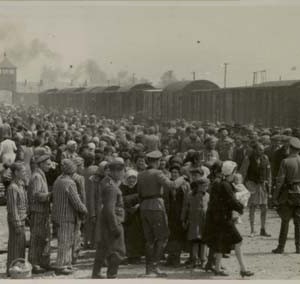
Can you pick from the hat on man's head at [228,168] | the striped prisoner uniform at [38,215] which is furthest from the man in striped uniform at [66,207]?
the hat on man's head at [228,168]

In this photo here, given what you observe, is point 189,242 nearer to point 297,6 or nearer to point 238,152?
point 297,6

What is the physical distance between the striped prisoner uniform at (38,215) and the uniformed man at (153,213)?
Answer: 1251mm

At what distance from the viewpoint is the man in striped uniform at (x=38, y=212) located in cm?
751

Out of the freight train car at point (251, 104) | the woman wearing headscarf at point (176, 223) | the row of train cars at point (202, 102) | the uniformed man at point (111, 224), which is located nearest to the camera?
the uniformed man at point (111, 224)

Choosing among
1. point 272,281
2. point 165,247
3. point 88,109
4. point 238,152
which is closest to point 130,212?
point 165,247

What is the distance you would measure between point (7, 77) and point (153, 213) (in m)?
80.5

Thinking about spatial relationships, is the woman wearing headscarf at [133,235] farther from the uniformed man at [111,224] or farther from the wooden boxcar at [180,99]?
the wooden boxcar at [180,99]

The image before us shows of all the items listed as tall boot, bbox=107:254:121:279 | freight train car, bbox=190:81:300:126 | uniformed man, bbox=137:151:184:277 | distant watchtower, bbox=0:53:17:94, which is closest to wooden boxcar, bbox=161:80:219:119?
freight train car, bbox=190:81:300:126

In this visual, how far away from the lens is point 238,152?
41.4ft

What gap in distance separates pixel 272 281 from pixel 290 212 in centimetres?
205

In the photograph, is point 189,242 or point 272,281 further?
point 189,242

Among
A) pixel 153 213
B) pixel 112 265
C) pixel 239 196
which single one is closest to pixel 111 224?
pixel 112 265

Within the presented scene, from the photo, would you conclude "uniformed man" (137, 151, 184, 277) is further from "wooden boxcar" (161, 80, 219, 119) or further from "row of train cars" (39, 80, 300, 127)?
"wooden boxcar" (161, 80, 219, 119)

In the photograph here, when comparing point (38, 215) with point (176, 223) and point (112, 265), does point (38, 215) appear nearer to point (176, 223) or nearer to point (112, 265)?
point (112, 265)
